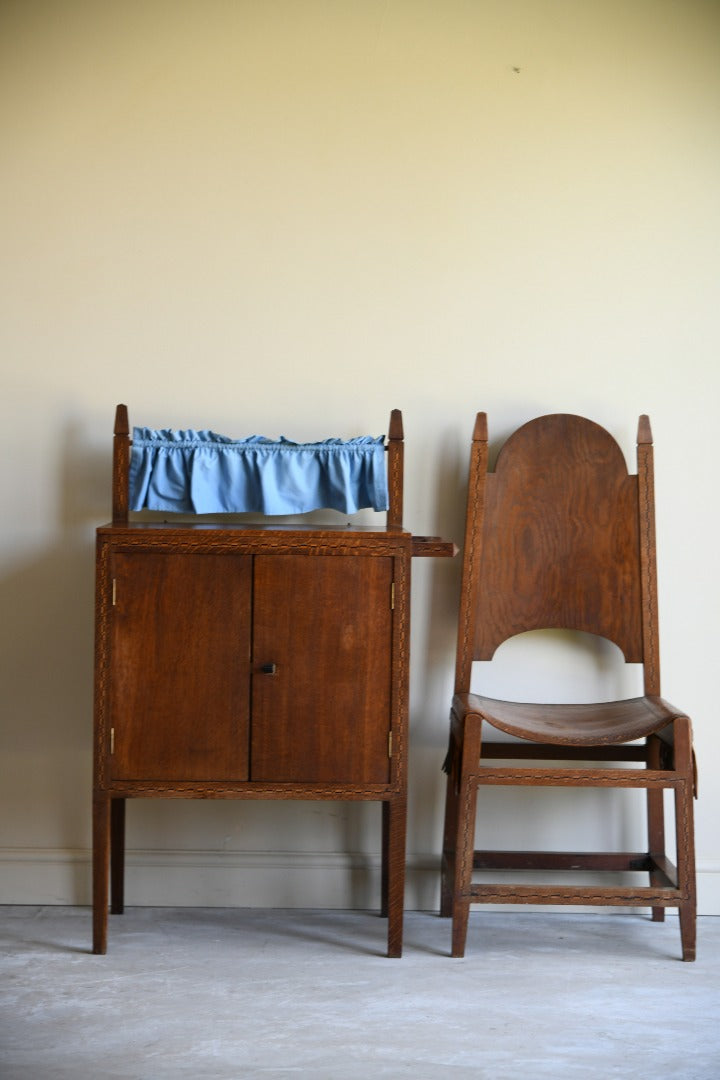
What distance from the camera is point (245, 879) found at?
3123 mm

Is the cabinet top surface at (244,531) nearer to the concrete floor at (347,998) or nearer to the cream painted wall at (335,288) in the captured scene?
the cream painted wall at (335,288)

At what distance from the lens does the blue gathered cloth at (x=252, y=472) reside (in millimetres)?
2943

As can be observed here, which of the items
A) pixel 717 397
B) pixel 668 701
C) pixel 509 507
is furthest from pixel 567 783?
pixel 717 397

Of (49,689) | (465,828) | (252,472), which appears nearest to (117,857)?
(49,689)

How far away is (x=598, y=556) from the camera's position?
3045 millimetres

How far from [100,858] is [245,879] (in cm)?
55

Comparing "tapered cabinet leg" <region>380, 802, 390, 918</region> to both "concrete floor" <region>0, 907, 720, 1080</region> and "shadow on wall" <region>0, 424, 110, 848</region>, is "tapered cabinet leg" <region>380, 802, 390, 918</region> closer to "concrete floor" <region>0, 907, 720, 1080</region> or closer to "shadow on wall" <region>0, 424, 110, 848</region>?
"concrete floor" <region>0, 907, 720, 1080</region>

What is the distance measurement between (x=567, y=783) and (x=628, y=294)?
141cm

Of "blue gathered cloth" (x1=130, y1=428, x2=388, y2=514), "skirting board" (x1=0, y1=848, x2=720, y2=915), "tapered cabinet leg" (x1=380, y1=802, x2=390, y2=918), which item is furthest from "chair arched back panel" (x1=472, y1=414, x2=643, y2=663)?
"skirting board" (x1=0, y1=848, x2=720, y2=915)

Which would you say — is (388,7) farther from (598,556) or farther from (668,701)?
(668,701)

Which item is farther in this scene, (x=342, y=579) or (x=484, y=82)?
(x=484, y=82)

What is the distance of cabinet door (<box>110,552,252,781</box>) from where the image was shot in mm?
2684

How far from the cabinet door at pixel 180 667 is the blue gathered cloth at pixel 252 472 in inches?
12.0

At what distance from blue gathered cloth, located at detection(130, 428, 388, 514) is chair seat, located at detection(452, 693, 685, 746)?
63 cm
